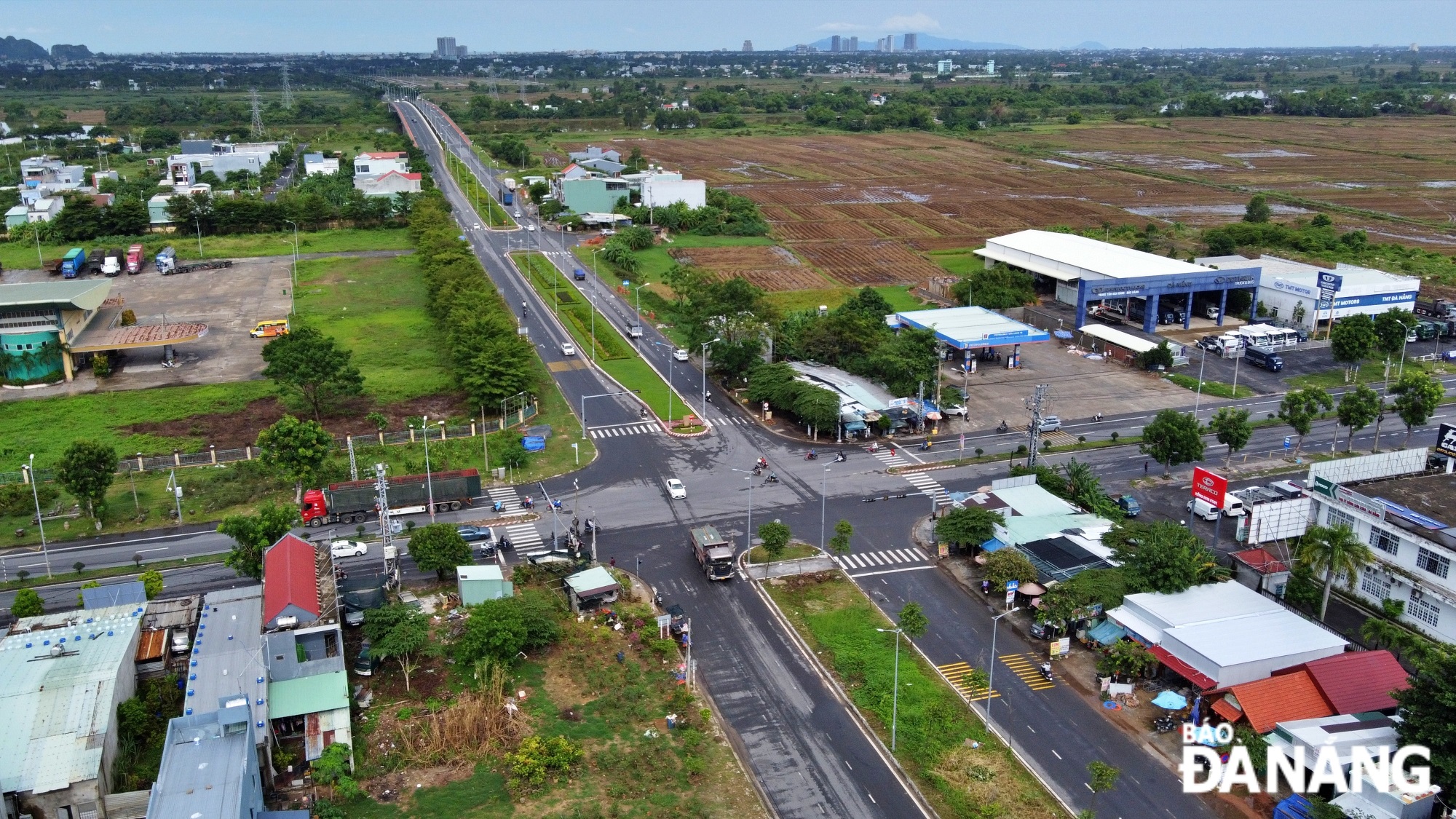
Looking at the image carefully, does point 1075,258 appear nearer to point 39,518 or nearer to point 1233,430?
point 1233,430

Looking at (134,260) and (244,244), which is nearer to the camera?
(134,260)

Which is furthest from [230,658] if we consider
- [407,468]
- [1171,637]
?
[1171,637]

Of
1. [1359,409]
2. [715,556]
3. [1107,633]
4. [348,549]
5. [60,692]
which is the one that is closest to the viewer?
[60,692]

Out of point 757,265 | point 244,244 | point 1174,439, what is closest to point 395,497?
point 1174,439

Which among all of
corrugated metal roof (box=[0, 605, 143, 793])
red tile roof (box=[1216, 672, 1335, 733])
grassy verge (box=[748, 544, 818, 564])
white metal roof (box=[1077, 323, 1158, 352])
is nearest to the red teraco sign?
red tile roof (box=[1216, 672, 1335, 733])

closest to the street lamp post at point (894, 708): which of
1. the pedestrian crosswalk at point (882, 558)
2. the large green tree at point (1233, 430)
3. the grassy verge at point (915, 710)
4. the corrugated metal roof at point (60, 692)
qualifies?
the grassy verge at point (915, 710)

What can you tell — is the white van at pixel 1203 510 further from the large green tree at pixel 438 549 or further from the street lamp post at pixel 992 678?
the large green tree at pixel 438 549

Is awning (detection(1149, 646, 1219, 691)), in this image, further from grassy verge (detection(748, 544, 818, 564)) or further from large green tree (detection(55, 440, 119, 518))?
large green tree (detection(55, 440, 119, 518))
